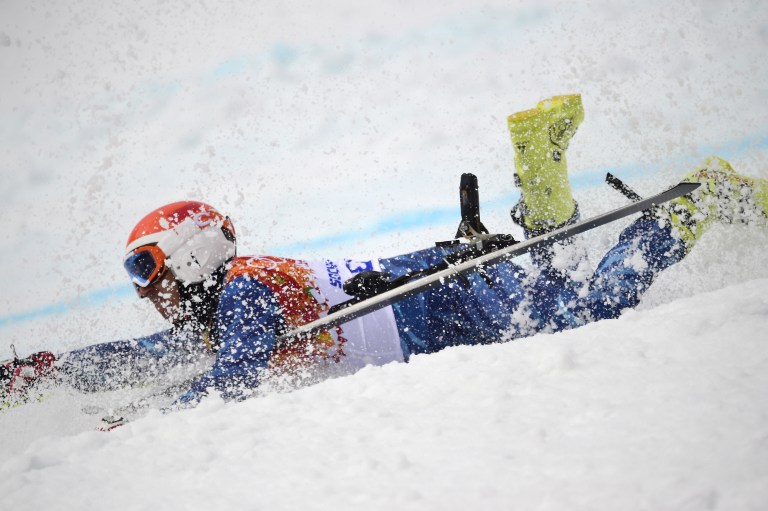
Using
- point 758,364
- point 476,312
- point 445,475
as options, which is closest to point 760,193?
A: point 476,312

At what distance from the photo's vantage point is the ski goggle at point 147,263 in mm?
3590

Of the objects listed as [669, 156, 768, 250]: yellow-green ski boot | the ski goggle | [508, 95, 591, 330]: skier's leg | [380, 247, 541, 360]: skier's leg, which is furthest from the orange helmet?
[669, 156, 768, 250]: yellow-green ski boot

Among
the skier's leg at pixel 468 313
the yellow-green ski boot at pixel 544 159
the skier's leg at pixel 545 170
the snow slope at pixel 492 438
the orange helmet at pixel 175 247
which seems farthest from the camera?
the yellow-green ski boot at pixel 544 159

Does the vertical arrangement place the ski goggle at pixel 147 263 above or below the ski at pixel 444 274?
above

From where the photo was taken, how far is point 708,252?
363 centimetres

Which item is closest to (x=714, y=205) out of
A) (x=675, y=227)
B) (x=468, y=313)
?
(x=675, y=227)

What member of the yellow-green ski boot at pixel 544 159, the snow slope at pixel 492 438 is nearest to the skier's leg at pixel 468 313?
the yellow-green ski boot at pixel 544 159

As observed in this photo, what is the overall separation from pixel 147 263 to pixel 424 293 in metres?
1.87

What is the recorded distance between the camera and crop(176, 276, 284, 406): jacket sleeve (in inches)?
114

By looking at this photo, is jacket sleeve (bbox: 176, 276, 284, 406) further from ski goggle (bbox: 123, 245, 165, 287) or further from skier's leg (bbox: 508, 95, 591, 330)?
skier's leg (bbox: 508, 95, 591, 330)

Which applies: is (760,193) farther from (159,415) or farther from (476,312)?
(159,415)

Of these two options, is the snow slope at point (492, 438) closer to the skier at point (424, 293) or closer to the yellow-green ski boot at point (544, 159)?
the skier at point (424, 293)

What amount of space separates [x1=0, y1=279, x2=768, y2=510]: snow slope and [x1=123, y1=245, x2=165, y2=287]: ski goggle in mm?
1862

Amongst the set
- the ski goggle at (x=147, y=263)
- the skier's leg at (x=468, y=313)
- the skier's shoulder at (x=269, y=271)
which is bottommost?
the skier's leg at (x=468, y=313)
